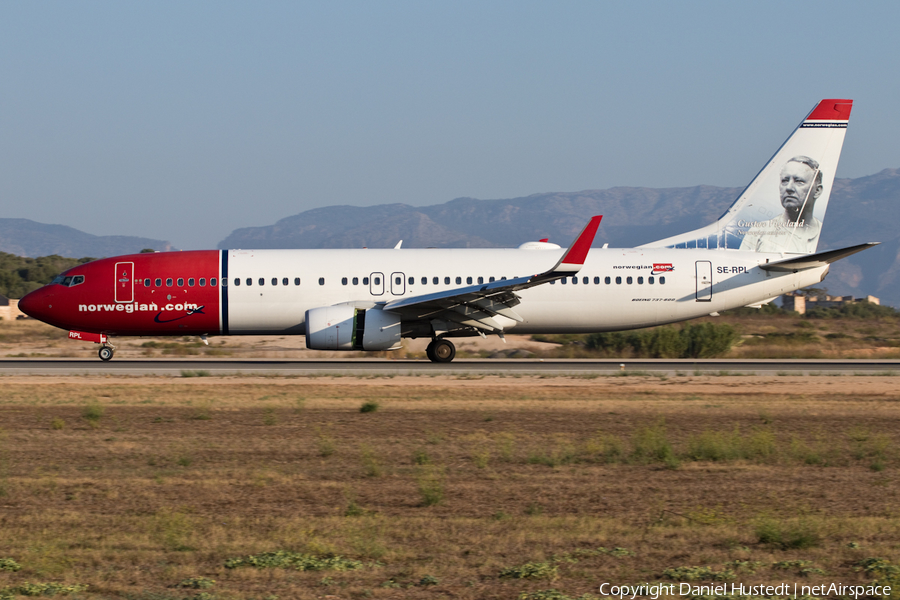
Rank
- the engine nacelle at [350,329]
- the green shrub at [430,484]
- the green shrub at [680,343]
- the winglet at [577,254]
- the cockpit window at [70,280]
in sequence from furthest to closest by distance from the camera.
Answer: the green shrub at [680,343] → the cockpit window at [70,280] → the engine nacelle at [350,329] → the winglet at [577,254] → the green shrub at [430,484]

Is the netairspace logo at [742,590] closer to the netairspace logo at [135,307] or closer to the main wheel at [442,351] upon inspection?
the main wheel at [442,351]

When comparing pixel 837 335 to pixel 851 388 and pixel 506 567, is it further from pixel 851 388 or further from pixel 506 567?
pixel 506 567

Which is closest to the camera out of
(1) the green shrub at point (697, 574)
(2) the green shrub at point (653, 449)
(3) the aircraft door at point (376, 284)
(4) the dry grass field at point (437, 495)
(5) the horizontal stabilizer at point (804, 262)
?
(1) the green shrub at point (697, 574)

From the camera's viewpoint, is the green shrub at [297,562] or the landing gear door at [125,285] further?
the landing gear door at [125,285]

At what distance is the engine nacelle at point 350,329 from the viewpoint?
24547 mm

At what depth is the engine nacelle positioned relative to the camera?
80.5 ft

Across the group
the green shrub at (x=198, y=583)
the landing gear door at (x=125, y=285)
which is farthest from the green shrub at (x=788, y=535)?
the landing gear door at (x=125, y=285)

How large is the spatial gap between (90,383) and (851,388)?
17.5 m

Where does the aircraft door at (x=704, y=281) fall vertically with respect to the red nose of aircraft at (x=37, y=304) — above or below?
above

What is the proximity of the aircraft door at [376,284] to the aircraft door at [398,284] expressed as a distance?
33 cm

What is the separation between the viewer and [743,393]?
18781 millimetres

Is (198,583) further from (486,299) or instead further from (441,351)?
(441,351)

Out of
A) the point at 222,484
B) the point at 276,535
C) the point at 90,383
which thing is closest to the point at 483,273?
the point at 90,383

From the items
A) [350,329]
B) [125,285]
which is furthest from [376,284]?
[125,285]
